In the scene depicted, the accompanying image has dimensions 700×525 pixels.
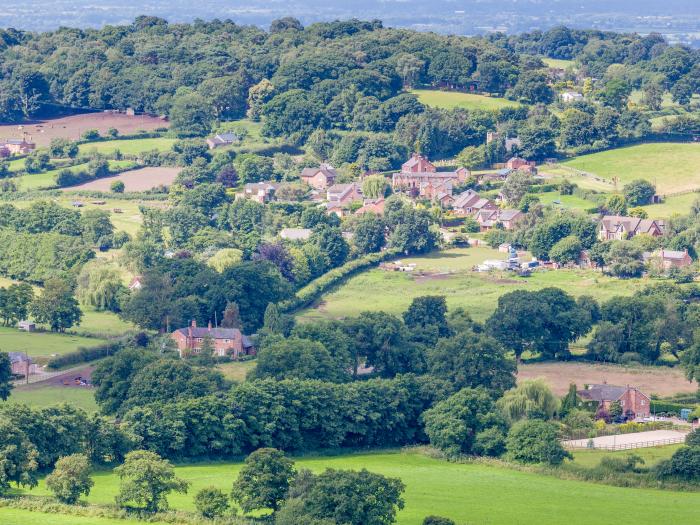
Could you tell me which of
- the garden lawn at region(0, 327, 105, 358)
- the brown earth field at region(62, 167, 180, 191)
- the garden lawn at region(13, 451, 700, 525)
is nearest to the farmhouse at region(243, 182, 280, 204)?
the brown earth field at region(62, 167, 180, 191)

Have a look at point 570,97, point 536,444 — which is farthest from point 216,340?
point 570,97

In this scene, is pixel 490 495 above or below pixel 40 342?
above

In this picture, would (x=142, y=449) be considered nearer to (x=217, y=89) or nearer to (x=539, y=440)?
(x=539, y=440)

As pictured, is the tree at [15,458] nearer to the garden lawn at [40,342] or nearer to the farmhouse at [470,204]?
the garden lawn at [40,342]

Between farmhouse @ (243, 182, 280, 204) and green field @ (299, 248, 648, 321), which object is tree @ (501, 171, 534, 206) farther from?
farmhouse @ (243, 182, 280, 204)

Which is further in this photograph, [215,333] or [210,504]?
[215,333]

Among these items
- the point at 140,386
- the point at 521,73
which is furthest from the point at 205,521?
the point at 521,73

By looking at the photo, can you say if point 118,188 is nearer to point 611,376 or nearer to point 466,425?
point 611,376

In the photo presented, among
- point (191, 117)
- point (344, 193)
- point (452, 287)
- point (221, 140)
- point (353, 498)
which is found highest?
point (353, 498)
